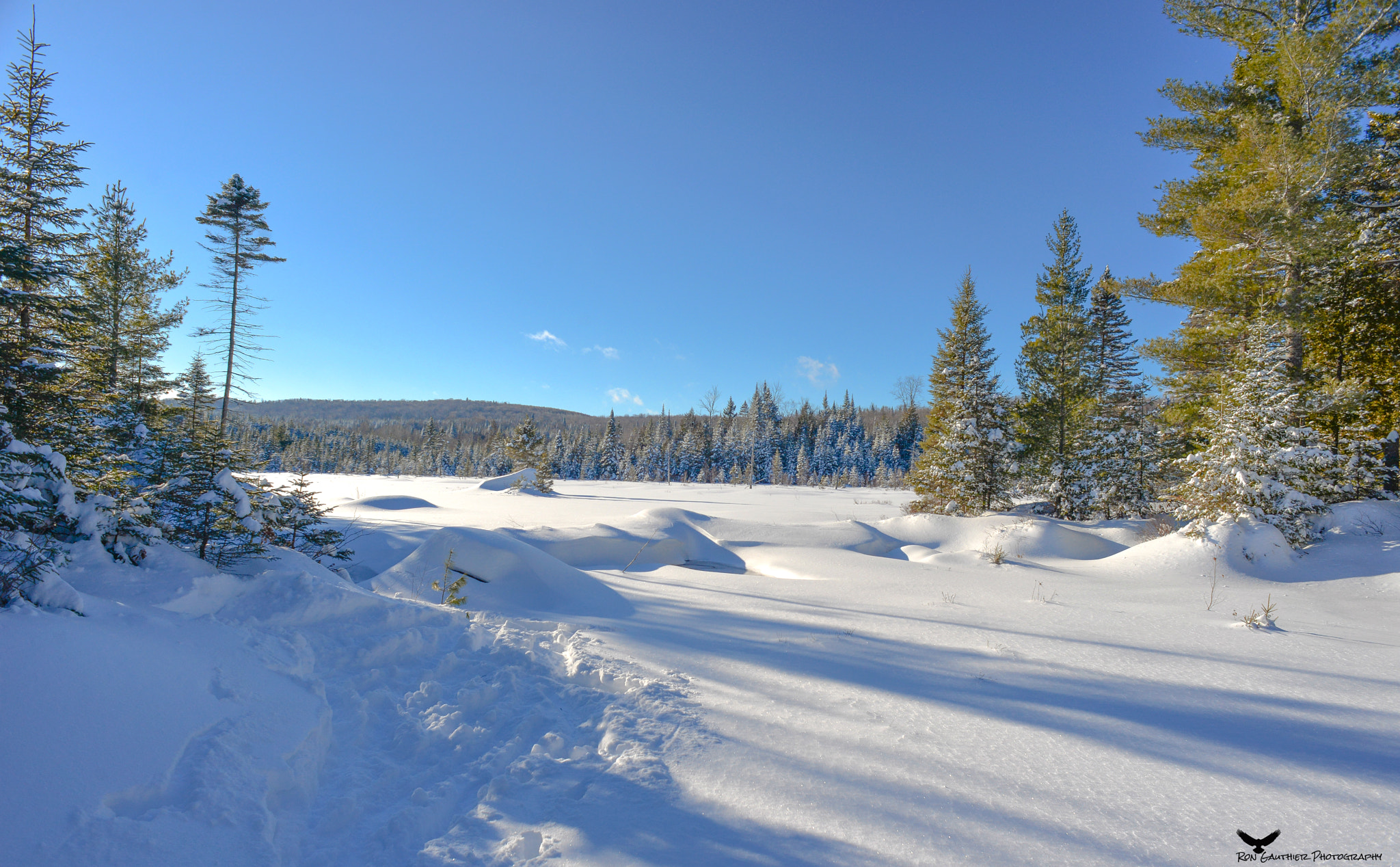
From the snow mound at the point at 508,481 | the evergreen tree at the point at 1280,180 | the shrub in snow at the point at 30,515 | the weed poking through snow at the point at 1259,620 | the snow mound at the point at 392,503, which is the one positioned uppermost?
the evergreen tree at the point at 1280,180

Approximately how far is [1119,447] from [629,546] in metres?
16.0

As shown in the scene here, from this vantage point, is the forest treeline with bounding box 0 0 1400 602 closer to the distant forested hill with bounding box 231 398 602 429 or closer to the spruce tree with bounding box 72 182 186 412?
the spruce tree with bounding box 72 182 186 412

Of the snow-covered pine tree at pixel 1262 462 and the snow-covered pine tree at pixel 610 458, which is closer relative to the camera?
the snow-covered pine tree at pixel 1262 462

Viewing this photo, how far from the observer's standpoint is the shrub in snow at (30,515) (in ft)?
9.34

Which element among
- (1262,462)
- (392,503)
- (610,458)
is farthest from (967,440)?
(610,458)

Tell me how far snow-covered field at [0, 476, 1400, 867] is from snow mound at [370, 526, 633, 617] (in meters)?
0.17

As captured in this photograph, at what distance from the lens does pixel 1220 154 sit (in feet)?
36.2

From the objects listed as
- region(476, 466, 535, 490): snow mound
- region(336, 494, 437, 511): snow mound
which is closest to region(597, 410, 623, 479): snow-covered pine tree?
region(476, 466, 535, 490): snow mound

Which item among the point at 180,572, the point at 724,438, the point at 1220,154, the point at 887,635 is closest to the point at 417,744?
the point at 180,572

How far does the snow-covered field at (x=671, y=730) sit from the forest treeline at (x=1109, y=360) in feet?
3.78

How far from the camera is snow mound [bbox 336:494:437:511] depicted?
18.9 metres

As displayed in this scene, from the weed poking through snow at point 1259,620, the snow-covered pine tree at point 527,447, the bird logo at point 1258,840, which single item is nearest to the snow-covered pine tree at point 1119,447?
the weed poking through snow at point 1259,620

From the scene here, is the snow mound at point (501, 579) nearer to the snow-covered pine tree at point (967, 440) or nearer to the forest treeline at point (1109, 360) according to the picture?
the forest treeline at point (1109, 360)

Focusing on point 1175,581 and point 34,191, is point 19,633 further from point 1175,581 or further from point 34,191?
point 1175,581
